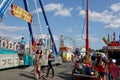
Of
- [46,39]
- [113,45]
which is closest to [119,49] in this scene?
[113,45]

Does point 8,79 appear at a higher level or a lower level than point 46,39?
lower

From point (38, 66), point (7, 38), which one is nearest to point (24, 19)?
point (7, 38)

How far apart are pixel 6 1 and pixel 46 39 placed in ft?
40.3

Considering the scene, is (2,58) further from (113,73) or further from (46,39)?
(46,39)

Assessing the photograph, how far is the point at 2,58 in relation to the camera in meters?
21.3

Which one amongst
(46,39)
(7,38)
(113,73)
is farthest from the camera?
(46,39)

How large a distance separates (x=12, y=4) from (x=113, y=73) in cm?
876

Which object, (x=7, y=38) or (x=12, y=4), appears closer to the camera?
(x=12, y=4)

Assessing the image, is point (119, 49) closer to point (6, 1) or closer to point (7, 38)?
point (7, 38)

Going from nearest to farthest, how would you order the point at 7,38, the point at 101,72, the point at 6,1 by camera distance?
the point at 101,72, the point at 6,1, the point at 7,38

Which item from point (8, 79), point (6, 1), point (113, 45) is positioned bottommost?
point (8, 79)

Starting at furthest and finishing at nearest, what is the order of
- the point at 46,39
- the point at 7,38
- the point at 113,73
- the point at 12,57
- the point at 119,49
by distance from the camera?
1. the point at 119,49
2. the point at 46,39
3. the point at 7,38
4. the point at 12,57
5. the point at 113,73

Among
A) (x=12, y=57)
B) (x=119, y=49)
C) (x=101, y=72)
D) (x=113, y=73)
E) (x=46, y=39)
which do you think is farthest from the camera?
(x=119, y=49)

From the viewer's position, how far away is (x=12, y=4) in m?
20.8
